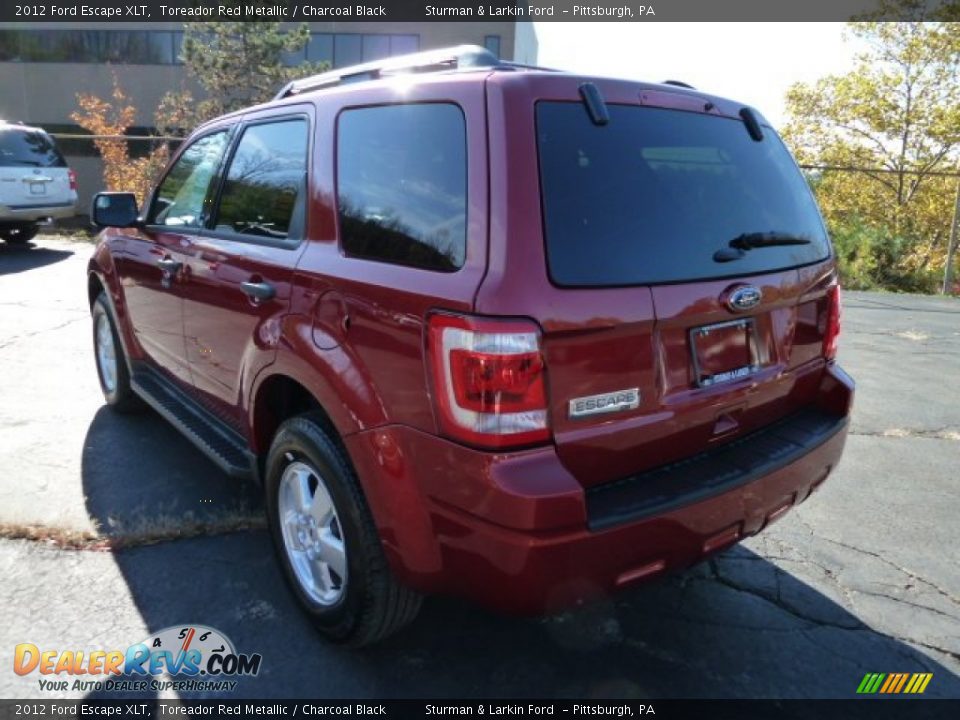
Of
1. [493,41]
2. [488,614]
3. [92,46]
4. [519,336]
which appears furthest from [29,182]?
[92,46]

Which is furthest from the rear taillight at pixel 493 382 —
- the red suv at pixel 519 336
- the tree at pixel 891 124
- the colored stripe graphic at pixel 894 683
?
the tree at pixel 891 124

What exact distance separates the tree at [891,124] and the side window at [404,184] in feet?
64.5

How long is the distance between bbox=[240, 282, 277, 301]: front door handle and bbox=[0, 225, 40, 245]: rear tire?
12.3 m

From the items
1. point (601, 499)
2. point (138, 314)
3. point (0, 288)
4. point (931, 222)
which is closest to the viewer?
point (601, 499)

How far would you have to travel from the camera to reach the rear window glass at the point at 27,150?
11359mm

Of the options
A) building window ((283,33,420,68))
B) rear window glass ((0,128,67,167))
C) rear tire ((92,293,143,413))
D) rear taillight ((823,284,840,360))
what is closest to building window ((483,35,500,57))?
building window ((283,33,420,68))

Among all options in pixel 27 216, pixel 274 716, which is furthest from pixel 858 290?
pixel 27 216

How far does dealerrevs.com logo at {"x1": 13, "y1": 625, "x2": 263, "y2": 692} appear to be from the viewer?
2.40 m

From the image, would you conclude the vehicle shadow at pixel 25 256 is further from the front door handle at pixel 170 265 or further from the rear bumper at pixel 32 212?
the front door handle at pixel 170 265

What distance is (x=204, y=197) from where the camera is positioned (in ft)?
11.6

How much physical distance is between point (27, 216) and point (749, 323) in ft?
41.6

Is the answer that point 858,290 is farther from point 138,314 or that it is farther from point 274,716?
point 274,716

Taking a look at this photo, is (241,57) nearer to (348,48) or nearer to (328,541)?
(348,48)

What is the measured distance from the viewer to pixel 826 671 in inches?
98.3
